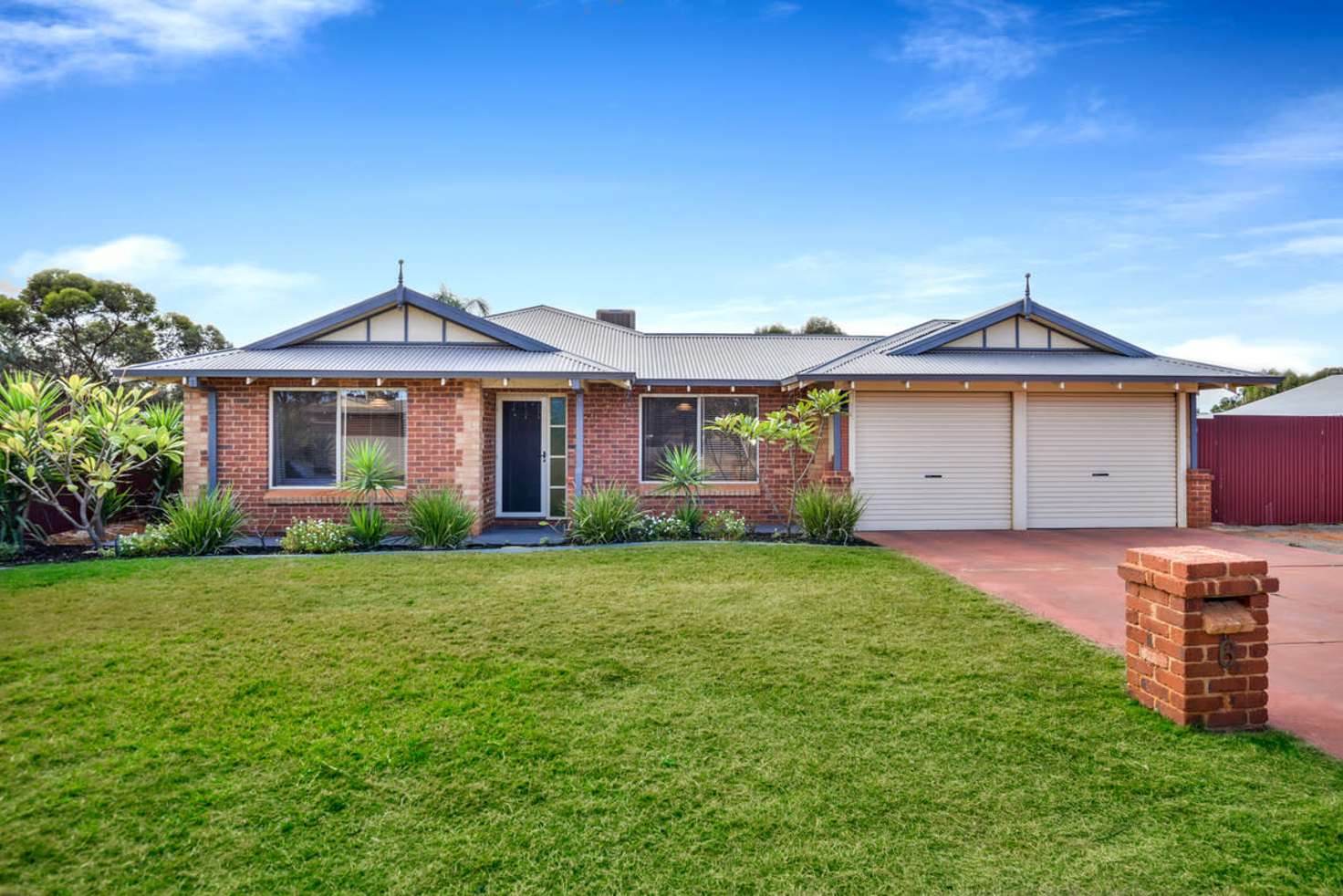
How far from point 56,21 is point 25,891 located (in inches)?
484

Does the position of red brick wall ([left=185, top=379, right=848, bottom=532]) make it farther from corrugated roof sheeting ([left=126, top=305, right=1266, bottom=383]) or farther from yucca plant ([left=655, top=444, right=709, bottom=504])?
yucca plant ([left=655, top=444, right=709, bottom=504])

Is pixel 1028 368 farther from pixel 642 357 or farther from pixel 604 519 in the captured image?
pixel 604 519

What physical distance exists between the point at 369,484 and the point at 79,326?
92.9 ft

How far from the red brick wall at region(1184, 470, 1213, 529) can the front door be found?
11616mm

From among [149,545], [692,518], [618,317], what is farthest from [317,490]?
[618,317]

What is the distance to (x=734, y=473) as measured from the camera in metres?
12.8

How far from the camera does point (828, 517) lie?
34.2ft

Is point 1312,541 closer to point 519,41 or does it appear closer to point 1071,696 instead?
point 1071,696

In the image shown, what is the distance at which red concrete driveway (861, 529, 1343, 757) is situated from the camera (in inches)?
171

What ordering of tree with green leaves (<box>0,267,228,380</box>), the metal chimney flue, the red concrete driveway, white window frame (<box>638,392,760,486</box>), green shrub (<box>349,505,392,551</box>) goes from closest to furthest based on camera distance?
1. the red concrete driveway
2. green shrub (<box>349,505,392,551</box>)
3. white window frame (<box>638,392,760,486</box>)
4. the metal chimney flue
5. tree with green leaves (<box>0,267,228,380</box>)

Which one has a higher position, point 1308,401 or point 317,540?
point 1308,401

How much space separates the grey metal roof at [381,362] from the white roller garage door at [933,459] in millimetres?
4581

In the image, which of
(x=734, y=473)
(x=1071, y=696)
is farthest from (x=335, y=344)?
(x=1071, y=696)

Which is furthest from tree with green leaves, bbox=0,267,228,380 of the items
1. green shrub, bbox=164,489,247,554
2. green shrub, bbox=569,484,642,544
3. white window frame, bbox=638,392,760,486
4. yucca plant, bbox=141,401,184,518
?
green shrub, bbox=569,484,642,544
